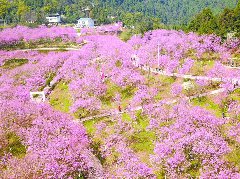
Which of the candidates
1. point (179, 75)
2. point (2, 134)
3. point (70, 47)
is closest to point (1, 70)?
point (70, 47)

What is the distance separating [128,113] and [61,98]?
1519 cm

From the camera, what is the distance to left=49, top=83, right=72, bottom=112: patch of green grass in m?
53.4

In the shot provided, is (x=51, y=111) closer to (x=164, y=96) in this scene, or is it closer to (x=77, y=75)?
(x=164, y=96)

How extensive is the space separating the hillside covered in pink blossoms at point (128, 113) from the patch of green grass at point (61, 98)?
0.22 metres

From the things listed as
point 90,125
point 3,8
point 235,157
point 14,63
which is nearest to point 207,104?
point 235,157

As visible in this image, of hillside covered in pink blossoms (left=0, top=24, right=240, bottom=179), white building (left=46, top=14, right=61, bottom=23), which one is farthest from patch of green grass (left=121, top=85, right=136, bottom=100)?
white building (left=46, top=14, right=61, bottom=23)

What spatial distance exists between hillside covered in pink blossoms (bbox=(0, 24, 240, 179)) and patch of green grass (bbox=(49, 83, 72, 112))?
0.72 feet

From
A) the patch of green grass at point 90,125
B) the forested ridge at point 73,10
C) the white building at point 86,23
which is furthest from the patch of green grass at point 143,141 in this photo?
the forested ridge at point 73,10

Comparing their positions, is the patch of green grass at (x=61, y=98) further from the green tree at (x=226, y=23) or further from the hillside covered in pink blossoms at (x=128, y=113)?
the green tree at (x=226, y=23)

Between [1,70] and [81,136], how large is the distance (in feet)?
144

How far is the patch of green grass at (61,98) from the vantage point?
175 ft

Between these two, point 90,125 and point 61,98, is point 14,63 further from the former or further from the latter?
point 90,125

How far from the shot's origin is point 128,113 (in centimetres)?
4634

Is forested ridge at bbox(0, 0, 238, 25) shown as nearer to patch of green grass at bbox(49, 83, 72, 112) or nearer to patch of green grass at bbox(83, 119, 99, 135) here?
patch of green grass at bbox(49, 83, 72, 112)
